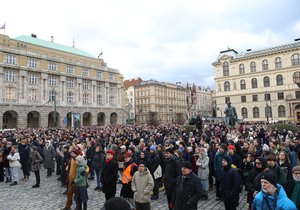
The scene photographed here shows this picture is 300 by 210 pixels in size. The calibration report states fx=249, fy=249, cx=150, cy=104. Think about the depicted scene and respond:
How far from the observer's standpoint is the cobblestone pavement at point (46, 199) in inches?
303

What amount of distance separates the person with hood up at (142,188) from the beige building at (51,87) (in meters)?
34.8

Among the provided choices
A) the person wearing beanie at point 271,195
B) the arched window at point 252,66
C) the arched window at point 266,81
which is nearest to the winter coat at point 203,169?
the person wearing beanie at point 271,195

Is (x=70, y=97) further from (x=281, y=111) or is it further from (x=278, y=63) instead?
(x=278, y=63)

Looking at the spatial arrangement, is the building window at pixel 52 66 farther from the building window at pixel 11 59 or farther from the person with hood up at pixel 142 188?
the person with hood up at pixel 142 188

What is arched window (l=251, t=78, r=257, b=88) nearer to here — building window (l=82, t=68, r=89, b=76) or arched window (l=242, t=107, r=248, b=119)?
arched window (l=242, t=107, r=248, b=119)

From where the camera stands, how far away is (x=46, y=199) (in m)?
8.59

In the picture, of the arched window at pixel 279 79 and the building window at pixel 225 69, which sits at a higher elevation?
the building window at pixel 225 69

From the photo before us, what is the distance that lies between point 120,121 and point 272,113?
36952 millimetres

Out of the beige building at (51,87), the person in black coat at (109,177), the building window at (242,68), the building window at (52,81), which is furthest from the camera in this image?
the building window at (242,68)

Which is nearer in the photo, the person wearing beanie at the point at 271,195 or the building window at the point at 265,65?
the person wearing beanie at the point at 271,195

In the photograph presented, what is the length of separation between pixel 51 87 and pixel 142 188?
51724 millimetres

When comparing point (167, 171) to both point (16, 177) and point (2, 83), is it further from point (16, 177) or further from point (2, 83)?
point (2, 83)

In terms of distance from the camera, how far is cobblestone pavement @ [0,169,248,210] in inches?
303

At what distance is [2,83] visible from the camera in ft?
147
